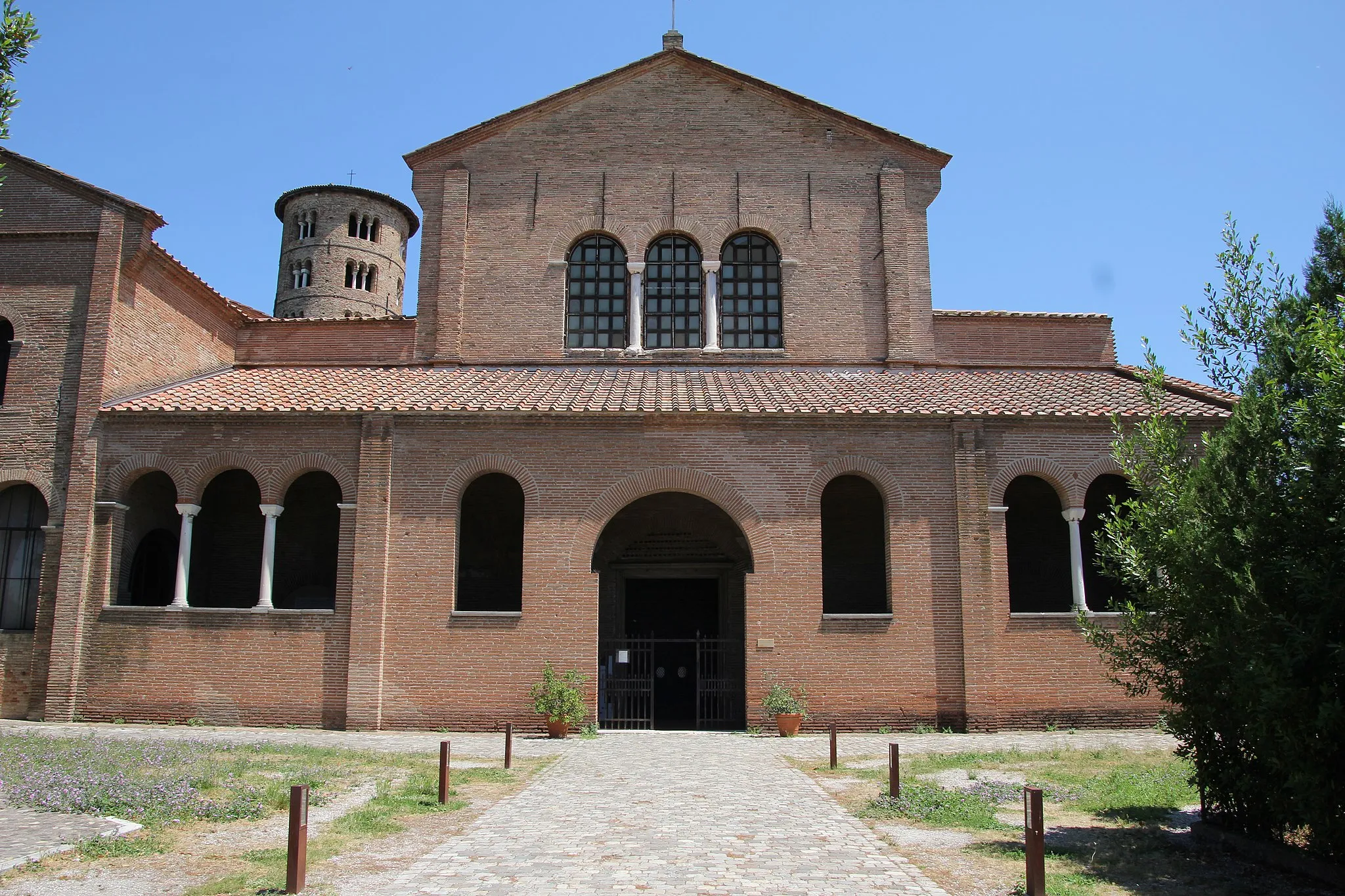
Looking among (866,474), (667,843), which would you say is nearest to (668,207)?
(866,474)

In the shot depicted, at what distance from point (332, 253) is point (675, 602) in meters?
29.0

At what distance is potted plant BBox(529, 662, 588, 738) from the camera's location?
15555mm

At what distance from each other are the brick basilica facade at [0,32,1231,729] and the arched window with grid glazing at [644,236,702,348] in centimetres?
6

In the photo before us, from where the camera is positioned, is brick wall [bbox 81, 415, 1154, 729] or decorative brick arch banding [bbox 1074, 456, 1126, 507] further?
decorative brick arch banding [bbox 1074, 456, 1126, 507]

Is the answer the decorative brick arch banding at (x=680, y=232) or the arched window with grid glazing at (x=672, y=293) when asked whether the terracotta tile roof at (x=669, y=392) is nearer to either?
the arched window with grid glazing at (x=672, y=293)

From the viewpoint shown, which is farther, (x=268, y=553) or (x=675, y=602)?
(x=675, y=602)

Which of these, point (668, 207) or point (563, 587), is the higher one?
point (668, 207)

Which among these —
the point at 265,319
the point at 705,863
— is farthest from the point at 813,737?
the point at 265,319

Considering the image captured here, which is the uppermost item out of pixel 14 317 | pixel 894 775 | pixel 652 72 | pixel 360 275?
pixel 360 275

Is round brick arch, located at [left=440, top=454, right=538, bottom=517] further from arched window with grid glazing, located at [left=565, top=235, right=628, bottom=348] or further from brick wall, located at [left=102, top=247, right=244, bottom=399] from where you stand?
brick wall, located at [left=102, top=247, right=244, bottom=399]

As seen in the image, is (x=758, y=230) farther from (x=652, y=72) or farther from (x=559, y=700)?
(x=559, y=700)

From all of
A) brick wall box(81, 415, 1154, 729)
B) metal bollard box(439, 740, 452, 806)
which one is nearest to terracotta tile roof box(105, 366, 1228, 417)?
brick wall box(81, 415, 1154, 729)

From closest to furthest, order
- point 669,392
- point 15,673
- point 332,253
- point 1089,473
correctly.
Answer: point 15,673 < point 1089,473 < point 669,392 < point 332,253

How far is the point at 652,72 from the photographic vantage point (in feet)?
70.1
